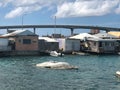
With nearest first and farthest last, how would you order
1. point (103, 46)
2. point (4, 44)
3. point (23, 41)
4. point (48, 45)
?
1. point (4, 44)
2. point (23, 41)
3. point (103, 46)
4. point (48, 45)

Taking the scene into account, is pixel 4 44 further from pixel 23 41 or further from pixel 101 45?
pixel 101 45

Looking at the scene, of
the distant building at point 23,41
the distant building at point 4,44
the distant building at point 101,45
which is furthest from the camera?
the distant building at point 101,45

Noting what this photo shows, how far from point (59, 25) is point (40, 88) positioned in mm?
135924

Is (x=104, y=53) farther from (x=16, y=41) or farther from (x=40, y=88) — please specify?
(x=40, y=88)

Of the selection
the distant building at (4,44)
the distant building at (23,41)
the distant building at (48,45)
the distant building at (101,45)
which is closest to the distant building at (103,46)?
the distant building at (101,45)

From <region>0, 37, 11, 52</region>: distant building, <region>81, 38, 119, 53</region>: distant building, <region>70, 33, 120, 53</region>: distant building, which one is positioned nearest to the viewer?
<region>0, 37, 11, 52</region>: distant building

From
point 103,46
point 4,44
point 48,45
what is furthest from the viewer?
point 48,45

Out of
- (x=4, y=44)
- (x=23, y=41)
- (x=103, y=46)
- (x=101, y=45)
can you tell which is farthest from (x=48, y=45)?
(x=4, y=44)

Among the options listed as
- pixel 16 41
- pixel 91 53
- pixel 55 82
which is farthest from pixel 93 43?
pixel 55 82

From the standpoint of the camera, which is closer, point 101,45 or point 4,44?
point 4,44

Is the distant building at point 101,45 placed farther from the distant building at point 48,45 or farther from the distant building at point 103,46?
the distant building at point 48,45

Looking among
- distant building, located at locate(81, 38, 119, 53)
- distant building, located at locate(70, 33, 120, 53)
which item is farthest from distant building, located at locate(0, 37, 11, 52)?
distant building, located at locate(81, 38, 119, 53)

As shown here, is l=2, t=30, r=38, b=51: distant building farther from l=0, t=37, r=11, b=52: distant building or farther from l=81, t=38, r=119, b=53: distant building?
l=81, t=38, r=119, b=53: distant building

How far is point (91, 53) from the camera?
10444 centimetres
